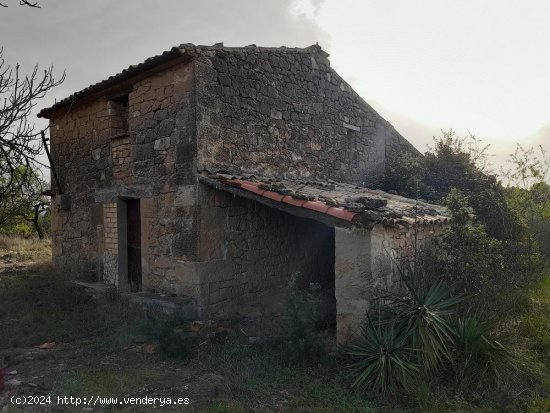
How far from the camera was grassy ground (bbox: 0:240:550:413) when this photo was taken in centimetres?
403

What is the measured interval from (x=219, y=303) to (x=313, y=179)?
11.5ft

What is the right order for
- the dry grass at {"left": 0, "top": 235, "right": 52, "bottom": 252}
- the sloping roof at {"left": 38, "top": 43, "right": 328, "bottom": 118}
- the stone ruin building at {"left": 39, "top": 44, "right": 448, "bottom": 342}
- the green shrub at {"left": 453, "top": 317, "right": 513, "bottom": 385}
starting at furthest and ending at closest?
the dry grass at {"left": 0, "top": 235, "right": 52, "bottom": 252} < the sloping roof at {"left": 38, "top": 43, "right": 328, "bottom": 118} < the stone ruin building at {"left": 39, "top": 44, "right": 448, "bottom": 342} < the green shrub at {"left": 453, "top": 317, "right": 513, "bottom": 385}

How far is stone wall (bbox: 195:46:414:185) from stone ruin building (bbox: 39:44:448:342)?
0.09 feet

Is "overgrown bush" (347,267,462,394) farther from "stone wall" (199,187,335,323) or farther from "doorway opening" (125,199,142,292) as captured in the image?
"doorway opening" (125,199,142,292)

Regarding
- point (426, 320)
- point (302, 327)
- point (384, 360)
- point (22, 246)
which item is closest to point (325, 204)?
point (302, 327)

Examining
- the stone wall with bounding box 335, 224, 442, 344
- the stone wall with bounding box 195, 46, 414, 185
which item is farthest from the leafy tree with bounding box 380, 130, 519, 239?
the stone wall with bounding box 335, 224, 442, 344

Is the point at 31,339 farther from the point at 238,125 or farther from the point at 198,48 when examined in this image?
the point at 198,48

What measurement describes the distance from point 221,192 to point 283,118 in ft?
7.56

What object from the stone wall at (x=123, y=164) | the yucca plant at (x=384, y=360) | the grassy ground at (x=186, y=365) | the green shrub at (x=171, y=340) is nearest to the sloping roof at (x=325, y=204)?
the stone wall at (x=123, y=164)

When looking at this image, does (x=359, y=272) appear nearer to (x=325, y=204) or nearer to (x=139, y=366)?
(x=325, y=204)

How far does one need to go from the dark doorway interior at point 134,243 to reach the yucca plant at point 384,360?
4.70 metres

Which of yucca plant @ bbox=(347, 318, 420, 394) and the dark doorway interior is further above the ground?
the dark doorway interior

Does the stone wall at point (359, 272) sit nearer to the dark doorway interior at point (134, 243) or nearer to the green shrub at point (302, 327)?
the green shrub at point (302, 327)

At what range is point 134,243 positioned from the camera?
26.1 ft
